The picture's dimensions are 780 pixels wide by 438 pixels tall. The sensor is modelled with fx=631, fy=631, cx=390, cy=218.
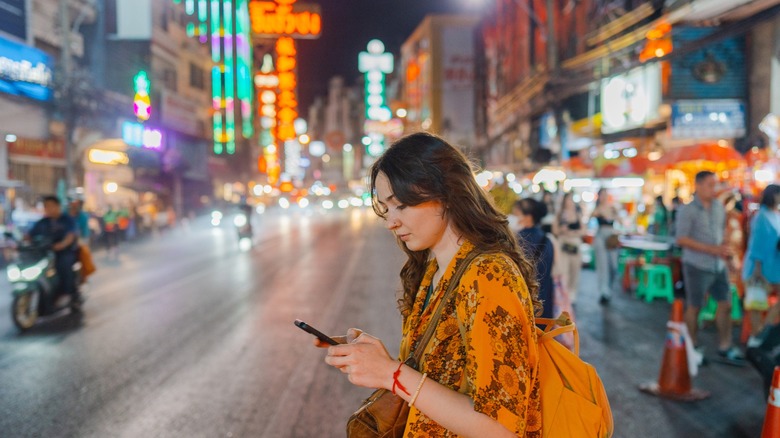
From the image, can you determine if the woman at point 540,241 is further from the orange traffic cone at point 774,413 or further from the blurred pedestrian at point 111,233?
the blurred pedestrian at point 111,233

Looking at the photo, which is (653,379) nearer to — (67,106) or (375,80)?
(67,106)

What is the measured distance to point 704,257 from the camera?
6.98 metres

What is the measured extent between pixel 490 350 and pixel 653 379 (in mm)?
5463

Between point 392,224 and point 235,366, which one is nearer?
point 392,224

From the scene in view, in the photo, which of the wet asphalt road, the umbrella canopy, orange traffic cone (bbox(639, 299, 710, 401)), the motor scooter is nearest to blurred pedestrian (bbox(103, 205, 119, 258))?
the wet asphalt road

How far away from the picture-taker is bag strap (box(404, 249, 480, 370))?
181cm

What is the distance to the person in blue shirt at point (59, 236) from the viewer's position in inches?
382

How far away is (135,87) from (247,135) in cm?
3559

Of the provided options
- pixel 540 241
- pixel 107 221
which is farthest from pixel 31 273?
pixel 107 221

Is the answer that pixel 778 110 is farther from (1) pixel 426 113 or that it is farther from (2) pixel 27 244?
(1) pixel 426 113

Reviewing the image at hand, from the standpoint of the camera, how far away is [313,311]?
32.8ft

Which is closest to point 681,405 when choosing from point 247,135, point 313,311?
point 313,311

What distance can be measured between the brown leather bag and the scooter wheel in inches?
330

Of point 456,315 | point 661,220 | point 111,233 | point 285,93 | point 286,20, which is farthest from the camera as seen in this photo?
point 285,93
